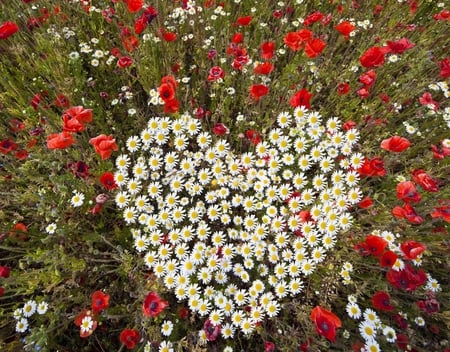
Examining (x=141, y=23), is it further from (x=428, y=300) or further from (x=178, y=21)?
(x=428, y=300)

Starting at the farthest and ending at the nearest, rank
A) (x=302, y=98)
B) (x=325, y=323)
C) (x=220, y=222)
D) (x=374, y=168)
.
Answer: (x=220, y=222), (x=302, y=98), (x=374, y=168), (x=325, y=323)

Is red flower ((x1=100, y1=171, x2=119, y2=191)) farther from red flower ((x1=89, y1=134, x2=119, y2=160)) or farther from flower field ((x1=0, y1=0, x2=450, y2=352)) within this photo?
red flower ((x1=89, y1=134, x2=119, y2=160))

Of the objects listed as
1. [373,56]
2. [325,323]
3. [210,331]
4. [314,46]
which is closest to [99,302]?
[210,331]

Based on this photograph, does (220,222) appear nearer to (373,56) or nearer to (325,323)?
(325,323)

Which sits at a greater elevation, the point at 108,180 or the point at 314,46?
the point at 314,46

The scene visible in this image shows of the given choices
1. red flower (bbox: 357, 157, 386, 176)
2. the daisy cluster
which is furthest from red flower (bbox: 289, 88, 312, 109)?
red flower (bbox: 357, 157, 386, 176)

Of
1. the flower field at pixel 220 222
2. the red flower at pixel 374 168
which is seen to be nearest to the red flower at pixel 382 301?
the flower field at pixel 220 222
